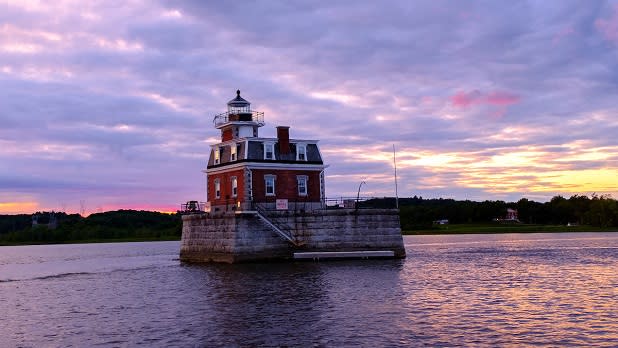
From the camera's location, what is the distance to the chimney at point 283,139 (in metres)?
59.2

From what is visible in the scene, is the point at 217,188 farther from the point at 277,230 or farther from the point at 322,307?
the point at 322,307

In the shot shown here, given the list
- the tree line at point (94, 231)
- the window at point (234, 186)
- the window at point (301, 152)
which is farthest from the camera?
the tree line at point (94, 231)

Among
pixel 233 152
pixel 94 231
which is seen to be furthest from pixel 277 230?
pixel 94 231

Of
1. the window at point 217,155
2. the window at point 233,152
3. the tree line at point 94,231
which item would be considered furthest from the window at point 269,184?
the tree line at point 94,231

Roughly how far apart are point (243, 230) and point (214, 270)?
4.41 m

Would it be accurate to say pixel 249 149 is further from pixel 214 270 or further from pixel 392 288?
pixel 392 288

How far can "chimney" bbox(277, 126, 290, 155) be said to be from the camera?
5916 cm

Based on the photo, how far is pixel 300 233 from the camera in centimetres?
5544

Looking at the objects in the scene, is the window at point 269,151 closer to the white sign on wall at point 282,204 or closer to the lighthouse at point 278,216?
the lighthouse at point 278,216

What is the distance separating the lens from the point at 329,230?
55.5 metres

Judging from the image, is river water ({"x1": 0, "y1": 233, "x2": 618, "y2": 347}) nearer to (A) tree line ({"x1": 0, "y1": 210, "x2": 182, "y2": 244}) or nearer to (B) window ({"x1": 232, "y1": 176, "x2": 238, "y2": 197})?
(B) window ({"x1": 232, "y1": 176, "x2": 238, "y2": 197})

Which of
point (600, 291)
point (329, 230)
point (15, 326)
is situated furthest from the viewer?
point (329, 230)

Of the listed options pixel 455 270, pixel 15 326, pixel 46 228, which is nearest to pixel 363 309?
pixel 15 326

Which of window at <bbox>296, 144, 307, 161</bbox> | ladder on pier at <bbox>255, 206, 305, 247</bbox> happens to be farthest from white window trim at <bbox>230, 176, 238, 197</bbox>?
window at <bbox>296, 144, 307, 161</bbox>
